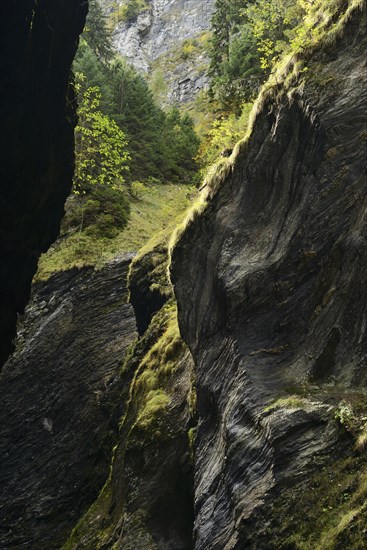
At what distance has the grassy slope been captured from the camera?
27766mm

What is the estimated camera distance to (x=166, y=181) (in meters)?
41.3

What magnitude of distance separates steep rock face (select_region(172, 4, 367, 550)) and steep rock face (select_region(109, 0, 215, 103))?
6794cm

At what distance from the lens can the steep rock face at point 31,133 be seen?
12555 millimetres

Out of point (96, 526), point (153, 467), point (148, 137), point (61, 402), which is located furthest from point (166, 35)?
point (153, 467)

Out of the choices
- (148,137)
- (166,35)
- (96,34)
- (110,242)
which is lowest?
(110,242)

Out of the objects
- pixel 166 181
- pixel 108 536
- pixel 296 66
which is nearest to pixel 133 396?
pixel 108 536

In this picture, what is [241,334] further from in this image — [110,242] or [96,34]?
[96,34]

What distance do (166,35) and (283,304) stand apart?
9200cm

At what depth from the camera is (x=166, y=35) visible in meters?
95.1

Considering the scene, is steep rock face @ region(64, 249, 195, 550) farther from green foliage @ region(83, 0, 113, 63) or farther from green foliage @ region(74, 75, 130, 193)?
→ green foliage @ region(83, 0, 113, 63)

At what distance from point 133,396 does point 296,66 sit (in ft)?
39.6

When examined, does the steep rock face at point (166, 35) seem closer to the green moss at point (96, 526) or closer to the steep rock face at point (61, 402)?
the steep rock face at point (61, 402)

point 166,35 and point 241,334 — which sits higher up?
point 166,35

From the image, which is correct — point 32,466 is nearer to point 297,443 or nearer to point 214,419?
point 214,419
